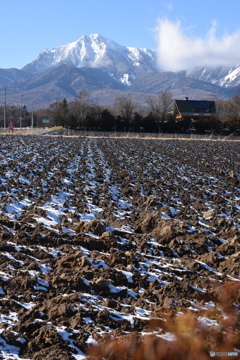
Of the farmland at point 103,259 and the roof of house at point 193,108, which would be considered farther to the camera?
the roof of house at point 193,108

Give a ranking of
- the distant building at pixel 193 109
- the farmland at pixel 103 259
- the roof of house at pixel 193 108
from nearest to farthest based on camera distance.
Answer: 1. the farmland at pixel 103 259
2. the distant building at pixel 193 109
3. the roof of house at pixel 193 108

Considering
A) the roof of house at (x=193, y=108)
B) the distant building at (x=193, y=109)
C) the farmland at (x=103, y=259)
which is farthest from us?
the roof of house at (x=193, y=108)

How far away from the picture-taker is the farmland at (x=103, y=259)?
4.85 m

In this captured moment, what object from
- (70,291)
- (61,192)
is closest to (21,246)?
(70,291)

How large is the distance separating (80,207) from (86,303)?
5.16m

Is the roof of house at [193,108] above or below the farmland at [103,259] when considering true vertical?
above

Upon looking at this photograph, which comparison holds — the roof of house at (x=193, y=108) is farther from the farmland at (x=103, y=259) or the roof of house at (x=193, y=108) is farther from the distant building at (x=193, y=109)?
the farmland at (x=103, y=259)

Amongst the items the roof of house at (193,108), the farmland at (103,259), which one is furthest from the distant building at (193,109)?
the farmland at (103,259)

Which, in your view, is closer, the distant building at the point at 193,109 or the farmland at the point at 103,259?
the farmland at the point at 103,259

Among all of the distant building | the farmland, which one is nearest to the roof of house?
the distant building

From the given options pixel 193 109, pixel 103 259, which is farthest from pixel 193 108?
pixel 103 259

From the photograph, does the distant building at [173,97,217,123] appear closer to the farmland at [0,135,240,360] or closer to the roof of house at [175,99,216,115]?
the roof of house at [175,99,216,115]

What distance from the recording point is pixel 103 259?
23.0ft

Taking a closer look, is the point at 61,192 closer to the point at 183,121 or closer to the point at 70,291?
the point at 70,291
